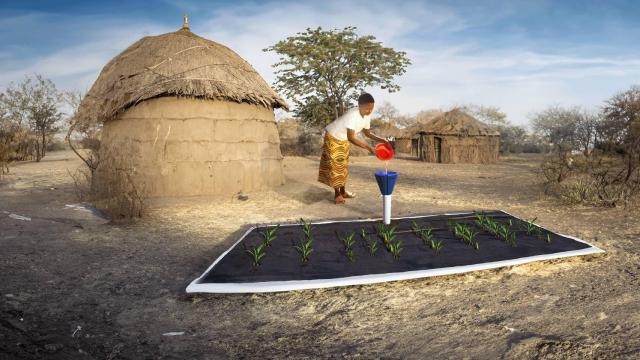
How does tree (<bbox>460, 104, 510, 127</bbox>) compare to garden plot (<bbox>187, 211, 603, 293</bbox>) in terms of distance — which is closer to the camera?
garden plot (<bbox>187, 211, 603, 293</bbox>)

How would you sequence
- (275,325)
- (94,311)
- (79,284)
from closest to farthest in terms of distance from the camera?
1. (275,325)
2. (94,311)
3. (79,284)

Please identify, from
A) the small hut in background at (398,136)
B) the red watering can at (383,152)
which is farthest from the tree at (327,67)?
the red watering can at (383,152)

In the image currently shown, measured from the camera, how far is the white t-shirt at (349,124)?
686cm

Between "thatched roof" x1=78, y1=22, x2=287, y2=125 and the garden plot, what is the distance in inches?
154

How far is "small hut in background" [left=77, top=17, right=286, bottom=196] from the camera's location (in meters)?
7.89

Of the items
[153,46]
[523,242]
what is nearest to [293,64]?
[153,46]

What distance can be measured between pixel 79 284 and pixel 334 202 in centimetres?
464

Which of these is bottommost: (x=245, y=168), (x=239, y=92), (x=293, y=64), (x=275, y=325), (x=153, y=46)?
(x=275, y=325)

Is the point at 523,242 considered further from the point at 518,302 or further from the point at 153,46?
the point at 153,46

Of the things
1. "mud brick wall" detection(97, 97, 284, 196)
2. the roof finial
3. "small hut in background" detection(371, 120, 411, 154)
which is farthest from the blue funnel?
"small hut in background" detection(371, 120, 411, 154)

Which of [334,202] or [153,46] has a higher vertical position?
[153,46]

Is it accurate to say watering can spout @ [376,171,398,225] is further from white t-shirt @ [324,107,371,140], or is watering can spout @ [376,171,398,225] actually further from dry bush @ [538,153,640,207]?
dry bush @ [538,153,640,207]

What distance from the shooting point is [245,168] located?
8.66 m

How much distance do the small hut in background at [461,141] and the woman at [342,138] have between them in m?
13.2
